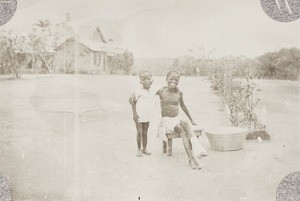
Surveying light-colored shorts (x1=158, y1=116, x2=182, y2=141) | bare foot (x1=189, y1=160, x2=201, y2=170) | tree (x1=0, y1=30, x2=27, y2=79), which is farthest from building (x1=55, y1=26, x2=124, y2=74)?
bare foot (x1=189, y1=160, x2=201, y2=170)

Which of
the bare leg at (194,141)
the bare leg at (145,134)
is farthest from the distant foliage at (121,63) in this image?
the bare leg at (194,141)

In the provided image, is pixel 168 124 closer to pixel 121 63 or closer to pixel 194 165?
pixel 194 165

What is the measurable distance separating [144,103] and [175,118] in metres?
0.22

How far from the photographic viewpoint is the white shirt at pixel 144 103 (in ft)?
9.80

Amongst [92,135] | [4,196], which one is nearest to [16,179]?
[4,196]

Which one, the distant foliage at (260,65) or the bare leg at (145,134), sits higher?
the distant foliage at (260,65)

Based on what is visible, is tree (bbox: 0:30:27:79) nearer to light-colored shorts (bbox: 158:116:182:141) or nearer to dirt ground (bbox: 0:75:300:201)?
dirt ground (bbox: 0:75:300:201)

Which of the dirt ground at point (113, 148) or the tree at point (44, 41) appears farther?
the tree at point (44, 41)

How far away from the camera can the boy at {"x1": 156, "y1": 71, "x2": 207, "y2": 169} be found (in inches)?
116

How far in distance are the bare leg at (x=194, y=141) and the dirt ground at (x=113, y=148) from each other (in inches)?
2.3

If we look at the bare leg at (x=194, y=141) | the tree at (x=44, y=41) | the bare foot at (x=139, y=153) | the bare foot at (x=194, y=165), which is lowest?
the bare foot at (x=194, y=165)

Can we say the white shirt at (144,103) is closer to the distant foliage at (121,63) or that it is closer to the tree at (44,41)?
the distant foliage at (121,63)

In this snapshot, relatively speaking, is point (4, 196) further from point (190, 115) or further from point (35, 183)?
point (190, 115)

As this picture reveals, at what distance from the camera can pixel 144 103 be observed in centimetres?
300
